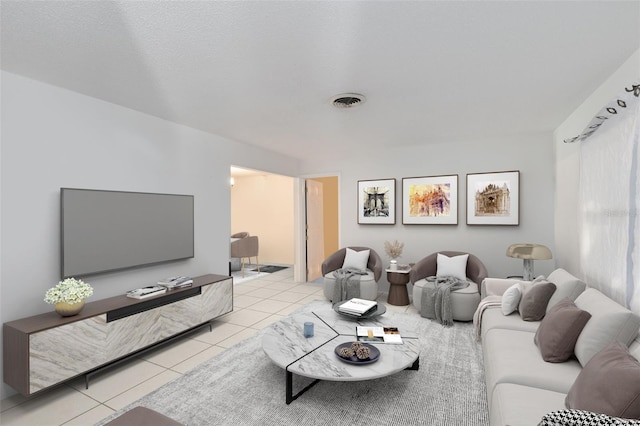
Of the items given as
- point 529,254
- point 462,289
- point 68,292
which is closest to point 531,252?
point 529,254

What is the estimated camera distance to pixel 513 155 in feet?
15.0

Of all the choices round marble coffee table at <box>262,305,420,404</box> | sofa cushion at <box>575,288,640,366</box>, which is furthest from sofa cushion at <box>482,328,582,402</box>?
round marble coffee table at <box>262,305,420,404</box>

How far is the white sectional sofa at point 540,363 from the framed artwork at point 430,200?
8.28 ft

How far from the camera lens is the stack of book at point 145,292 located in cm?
313

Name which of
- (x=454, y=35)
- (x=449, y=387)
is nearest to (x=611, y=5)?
(x=454, y=35)

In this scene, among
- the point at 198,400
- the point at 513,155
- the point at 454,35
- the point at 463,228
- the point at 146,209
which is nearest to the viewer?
the point at 454,35

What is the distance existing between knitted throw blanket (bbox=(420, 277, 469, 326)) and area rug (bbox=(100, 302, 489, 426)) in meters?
0.93

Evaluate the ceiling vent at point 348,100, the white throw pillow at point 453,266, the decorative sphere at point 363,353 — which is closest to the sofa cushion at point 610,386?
the decorative sphere at point 363,353

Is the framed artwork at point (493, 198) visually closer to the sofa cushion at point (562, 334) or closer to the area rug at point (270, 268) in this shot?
the sofa cushion at point (562, 334)

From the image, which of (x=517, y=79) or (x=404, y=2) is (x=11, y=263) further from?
(x=517, y=79)

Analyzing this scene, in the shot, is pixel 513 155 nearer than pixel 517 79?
No

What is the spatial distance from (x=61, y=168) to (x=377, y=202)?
4.42 m

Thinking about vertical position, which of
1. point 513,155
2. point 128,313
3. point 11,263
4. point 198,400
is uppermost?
point 513,155

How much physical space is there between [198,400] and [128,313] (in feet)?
3.72
